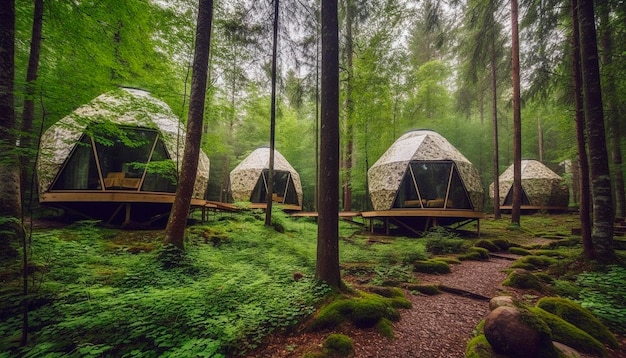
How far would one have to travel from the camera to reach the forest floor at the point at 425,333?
8.41 ft

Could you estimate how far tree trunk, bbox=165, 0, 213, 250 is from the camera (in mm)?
4992

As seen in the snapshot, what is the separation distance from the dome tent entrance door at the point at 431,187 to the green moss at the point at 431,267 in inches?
202

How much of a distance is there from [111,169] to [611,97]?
1500 centimetres

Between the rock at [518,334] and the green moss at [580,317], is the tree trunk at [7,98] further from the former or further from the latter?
the green moss at [580,317]

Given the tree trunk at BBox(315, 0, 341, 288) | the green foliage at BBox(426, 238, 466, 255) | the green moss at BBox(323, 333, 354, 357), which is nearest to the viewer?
the green moss at BBox(323, 333, 354, 357)

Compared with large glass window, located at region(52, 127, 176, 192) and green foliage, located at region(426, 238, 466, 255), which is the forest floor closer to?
green foliage, located at region(426, 238, 466, 255)

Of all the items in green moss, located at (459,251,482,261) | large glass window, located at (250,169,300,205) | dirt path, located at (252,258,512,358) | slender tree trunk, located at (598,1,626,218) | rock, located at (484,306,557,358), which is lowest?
dirt path, located at (252,258,512,358)

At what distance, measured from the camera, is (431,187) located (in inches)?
428

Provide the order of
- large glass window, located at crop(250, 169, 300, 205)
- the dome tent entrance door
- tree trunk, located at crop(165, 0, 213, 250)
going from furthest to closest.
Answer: large glass window, located at crop(250, 169, 300, 205) → the dome tent entrance door → tree trunk, located at crop(165, 0, 213, 250)

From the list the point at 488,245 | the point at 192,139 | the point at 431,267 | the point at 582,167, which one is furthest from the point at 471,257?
the point at 192,139

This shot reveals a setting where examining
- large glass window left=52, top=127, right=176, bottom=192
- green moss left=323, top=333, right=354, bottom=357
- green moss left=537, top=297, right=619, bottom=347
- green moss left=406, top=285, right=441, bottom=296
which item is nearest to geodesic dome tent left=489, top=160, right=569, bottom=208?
green moss left=406, top=285, right=441, bottom=296

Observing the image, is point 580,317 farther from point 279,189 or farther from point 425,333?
point 279,189

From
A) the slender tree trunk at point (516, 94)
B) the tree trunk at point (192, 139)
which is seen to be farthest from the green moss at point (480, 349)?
the slender tree trunk at point (516, 94)

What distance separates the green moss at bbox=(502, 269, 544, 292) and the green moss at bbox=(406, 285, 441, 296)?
1.32m
